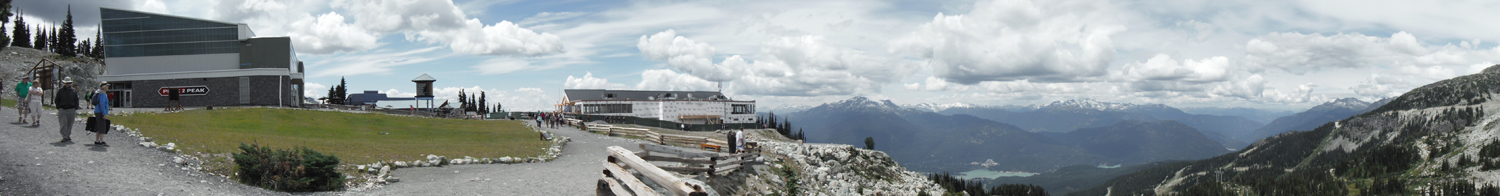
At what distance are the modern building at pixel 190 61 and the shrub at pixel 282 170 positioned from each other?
60.8m

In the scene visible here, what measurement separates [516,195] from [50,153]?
10886 millimetres

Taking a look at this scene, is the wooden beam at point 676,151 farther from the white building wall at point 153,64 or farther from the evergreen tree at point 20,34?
the evergreen tree at point 20,34

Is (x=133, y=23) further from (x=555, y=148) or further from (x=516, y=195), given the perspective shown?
(x=516, y=195)

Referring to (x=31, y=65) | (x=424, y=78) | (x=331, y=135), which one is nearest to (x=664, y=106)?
(x=424, y=78)

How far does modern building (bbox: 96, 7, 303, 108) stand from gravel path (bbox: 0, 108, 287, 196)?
5333 centimetres

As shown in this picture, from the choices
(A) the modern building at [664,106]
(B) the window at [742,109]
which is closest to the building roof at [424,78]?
(A) the modern building at [664,106]

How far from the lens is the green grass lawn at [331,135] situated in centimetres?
2233

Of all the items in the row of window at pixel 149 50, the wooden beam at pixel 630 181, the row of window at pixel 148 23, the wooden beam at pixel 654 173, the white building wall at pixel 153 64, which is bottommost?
the wooden beam at pixel 630 181

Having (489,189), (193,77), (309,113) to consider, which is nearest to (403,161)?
(489,189)

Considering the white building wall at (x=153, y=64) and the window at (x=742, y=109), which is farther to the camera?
the window at (x=742, y=109)

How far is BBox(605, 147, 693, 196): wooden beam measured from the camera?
1222cm

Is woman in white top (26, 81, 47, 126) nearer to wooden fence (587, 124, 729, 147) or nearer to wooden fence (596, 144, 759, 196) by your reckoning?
wooden fence (596, 144, 759, 196)

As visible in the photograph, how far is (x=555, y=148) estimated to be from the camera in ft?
104

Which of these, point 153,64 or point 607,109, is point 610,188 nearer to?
point 153,64
